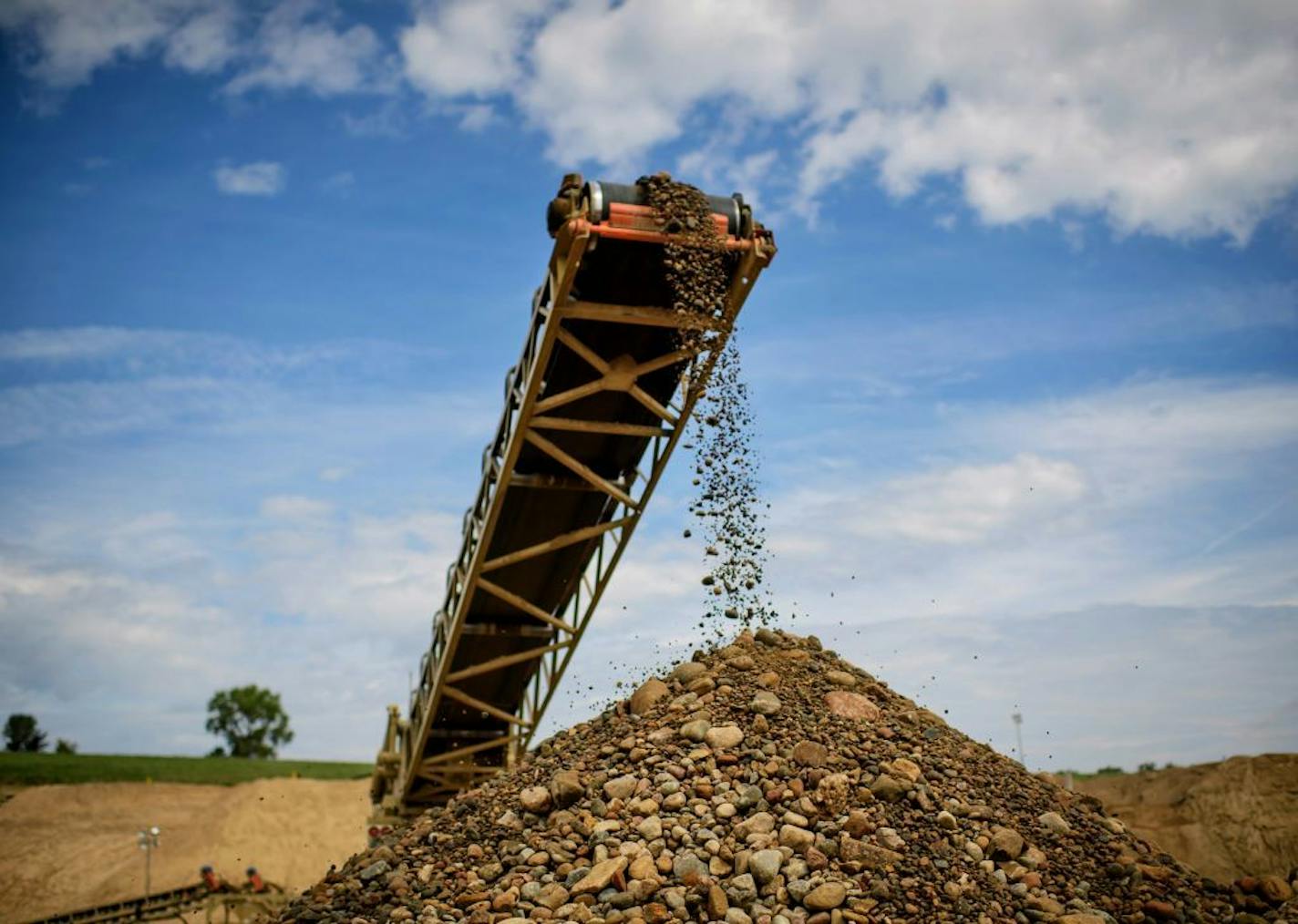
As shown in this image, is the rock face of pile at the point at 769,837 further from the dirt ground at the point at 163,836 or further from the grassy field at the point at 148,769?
the grassy field at the point at 148,769

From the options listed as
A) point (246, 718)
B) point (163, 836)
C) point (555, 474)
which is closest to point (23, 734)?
point (246, 718)

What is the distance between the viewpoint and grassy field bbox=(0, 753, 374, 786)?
33.4 m

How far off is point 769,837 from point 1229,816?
673 inches

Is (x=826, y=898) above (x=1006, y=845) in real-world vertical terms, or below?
below

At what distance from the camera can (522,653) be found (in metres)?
12.1

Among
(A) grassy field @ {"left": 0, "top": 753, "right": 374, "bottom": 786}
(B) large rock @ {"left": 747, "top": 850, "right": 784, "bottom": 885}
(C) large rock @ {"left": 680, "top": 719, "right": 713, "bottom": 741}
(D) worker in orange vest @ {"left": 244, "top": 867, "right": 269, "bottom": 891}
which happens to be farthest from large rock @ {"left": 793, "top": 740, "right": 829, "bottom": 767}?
(A) grassy field @ {"left": 0, "top": 753, "right": 374, "bottom": 786}

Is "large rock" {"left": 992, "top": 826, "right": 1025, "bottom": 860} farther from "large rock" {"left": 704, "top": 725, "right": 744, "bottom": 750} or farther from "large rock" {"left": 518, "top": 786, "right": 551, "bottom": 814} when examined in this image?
"large rock" {"left": 518, "top": 786, "right": 551, "bottom": 814}

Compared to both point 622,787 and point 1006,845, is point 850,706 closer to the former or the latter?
point 1006,845

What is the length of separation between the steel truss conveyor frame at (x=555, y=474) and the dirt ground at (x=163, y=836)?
53.6 ft

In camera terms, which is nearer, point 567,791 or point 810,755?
point 810,755

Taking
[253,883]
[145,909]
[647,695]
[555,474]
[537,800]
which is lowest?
[145,909]

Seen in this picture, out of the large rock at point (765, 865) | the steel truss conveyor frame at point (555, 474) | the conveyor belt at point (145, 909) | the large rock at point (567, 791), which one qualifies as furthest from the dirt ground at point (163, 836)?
the large rock at point (765, 865)

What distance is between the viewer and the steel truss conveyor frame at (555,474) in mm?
9320

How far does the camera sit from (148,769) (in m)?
37.4
